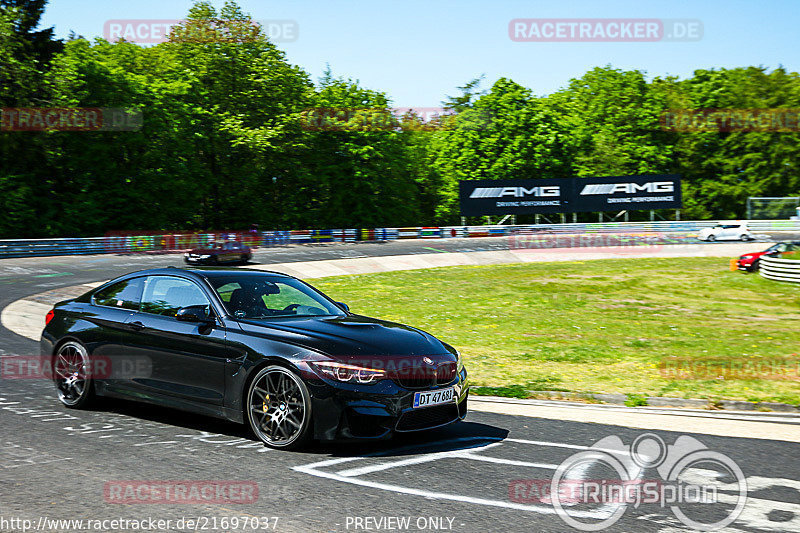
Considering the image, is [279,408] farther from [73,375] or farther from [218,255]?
[218,255]

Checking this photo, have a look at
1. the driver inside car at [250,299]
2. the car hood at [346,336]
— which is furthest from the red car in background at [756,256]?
the driver inside car at [250,299]

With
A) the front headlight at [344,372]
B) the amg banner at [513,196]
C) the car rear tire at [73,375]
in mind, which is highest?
the amg banner at [513,196]

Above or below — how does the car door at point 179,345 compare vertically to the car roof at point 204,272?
below

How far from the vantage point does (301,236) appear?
162ft

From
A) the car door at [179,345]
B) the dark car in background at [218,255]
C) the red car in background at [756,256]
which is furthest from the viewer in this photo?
the dark car in background at [218,255]

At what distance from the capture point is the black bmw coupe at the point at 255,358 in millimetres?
6199

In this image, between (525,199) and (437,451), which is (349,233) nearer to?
(525,199)

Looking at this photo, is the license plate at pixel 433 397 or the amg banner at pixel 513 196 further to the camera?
the amg banner at pixel 513 196

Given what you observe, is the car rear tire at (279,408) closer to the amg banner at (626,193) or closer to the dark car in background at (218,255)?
the dark car in background at (218,255)

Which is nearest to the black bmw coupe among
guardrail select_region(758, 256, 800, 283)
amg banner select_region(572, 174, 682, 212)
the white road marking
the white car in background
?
the white road marking

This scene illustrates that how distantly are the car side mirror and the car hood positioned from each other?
0.35 metres

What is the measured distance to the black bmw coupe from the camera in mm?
6199

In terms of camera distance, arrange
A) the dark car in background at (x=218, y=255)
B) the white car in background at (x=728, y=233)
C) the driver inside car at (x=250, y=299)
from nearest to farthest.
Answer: the driver inside car at (x=250, y=299), the dark car in background at (x=218, y=255), the white car in background at (x=728, y=233)

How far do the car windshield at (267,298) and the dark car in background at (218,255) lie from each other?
25.2 metres
